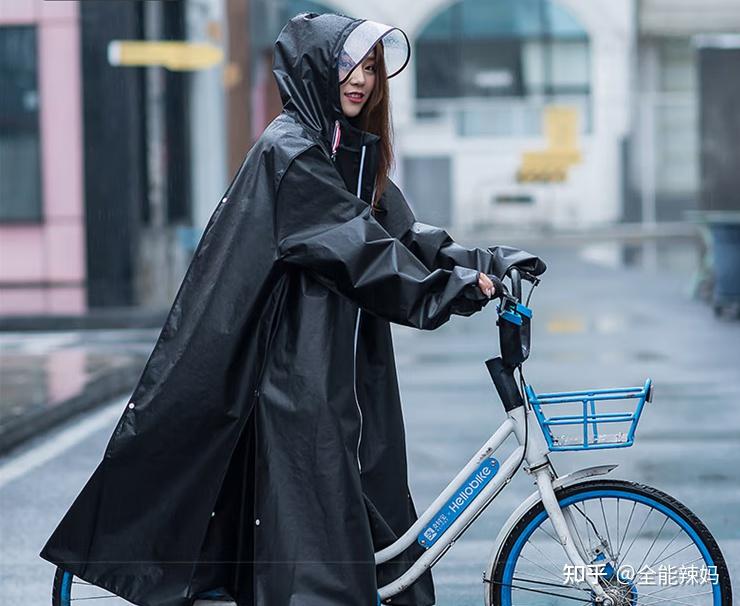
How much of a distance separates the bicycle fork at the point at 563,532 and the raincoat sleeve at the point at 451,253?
58 centimetres

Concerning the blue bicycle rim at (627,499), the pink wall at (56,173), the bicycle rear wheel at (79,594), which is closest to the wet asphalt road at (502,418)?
the bicycle rear wheel at (79,594)

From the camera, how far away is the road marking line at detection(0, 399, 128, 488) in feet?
24.9

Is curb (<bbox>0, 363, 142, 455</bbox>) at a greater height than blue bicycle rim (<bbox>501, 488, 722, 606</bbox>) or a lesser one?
lesser

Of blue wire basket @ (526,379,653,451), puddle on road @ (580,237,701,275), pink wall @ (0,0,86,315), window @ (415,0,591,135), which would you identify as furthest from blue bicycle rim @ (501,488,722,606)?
window @ (415,0,591,135)

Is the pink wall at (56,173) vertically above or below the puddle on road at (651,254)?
above

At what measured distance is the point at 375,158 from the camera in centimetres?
404

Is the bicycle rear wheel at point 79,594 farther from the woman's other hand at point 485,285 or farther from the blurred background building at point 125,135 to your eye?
the blurred background building at point 125,135

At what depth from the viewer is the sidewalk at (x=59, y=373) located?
8766 mm

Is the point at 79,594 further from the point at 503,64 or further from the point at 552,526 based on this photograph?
the point at 503,64

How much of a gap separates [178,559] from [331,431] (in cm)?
60

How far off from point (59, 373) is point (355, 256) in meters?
7.34

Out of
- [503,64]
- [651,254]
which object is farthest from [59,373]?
[503,64]

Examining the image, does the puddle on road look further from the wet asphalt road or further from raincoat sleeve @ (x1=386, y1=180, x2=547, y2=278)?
raincoat sleeve @ (x1=386, y1=180, x2=547, y2=278)

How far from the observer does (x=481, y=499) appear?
3.98m
